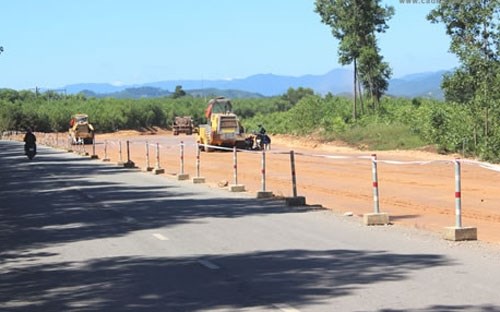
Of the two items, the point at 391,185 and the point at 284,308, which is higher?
the point at 284,308

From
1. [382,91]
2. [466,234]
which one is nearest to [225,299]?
[466,234]

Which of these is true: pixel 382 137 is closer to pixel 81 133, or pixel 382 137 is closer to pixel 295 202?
pixel 81 133

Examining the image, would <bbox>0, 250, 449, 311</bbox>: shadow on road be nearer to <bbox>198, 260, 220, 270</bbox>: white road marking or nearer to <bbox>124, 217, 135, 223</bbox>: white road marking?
<bbox>198, 260, 220, 270</bbox>: white road marking

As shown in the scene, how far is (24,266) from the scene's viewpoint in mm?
11312

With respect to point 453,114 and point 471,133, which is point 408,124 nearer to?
point 453,114

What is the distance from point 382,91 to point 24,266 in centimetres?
6717

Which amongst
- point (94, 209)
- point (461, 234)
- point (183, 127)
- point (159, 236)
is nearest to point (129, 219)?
point (94, 209)

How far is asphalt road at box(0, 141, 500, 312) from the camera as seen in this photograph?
834 cm

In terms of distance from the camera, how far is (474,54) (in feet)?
122

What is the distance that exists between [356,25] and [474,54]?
24457 mm

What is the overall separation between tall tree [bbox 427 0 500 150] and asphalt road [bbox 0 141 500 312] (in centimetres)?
2086

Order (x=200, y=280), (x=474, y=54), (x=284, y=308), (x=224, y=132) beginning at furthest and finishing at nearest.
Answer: (x=224, y=132) → (x=474, y=54) → (x=200, y=280) → (x=284, y=308)

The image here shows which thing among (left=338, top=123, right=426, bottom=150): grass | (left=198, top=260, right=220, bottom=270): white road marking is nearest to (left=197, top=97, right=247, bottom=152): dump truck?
(left=338, top=123, right=426, bottom=150): grass

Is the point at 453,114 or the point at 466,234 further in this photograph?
the point at 453,114
